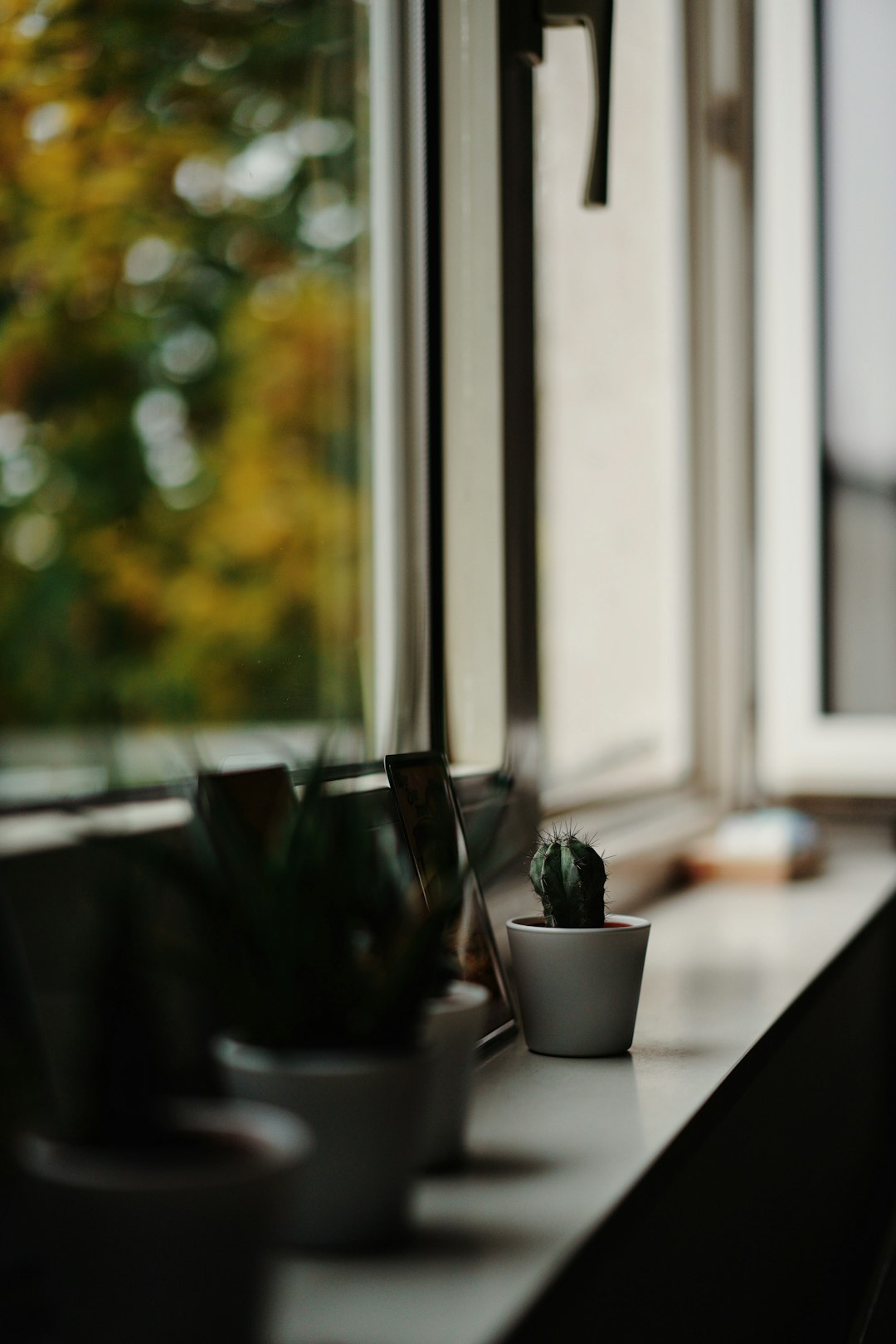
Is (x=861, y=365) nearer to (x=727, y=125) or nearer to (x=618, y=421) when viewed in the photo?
(x=727, y=125)

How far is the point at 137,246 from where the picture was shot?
2.76ft

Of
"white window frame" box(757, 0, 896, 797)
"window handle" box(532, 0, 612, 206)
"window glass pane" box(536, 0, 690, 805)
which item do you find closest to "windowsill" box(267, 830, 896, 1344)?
"window glass pane" box(536, 0, 690, 805)

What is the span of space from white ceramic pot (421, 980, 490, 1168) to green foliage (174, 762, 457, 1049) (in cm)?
3

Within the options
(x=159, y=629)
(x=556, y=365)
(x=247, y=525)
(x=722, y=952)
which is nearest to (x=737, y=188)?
(x=556, y=365)

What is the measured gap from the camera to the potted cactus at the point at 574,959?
93 centimetres

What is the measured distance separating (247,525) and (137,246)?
21 cm

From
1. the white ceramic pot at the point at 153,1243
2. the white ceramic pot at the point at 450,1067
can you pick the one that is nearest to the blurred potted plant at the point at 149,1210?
the white ceramic pot at the point at 153,1243

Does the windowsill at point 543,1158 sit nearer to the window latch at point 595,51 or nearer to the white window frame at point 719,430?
the window latch at point 595,51

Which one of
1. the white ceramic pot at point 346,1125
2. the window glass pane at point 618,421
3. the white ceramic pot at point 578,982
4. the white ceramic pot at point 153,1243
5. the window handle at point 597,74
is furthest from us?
the window glass pane at point 618,421

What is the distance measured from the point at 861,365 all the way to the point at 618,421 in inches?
28.6

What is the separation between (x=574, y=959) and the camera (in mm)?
931

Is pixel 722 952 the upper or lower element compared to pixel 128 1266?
lower

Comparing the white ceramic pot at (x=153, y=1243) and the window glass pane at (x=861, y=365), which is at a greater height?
the window glass pane at (x=861, y=365)

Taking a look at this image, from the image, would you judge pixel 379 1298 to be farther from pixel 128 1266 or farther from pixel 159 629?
pixel 159 629
